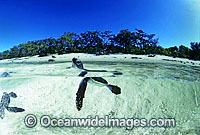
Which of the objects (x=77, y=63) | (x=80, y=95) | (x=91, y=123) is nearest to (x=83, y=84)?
(x=80, y=95)

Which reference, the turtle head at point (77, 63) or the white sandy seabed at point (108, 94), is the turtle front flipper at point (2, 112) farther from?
the turtle head at point (77, 63)

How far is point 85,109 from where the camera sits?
1900mm

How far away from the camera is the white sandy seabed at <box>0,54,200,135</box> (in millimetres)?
1428

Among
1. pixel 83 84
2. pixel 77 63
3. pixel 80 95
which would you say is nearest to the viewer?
pixel 80 95

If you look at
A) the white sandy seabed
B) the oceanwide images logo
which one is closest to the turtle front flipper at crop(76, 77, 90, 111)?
the white sandy seabed

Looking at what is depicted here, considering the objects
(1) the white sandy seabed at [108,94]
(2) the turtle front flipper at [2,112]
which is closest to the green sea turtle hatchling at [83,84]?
(1) the white sandy seabed at [108,94]

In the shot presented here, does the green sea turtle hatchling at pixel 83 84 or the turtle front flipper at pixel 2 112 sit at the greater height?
the green sea turtle hatchling at pixel 83 84

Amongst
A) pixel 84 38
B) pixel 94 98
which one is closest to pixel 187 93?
pixel 94 98

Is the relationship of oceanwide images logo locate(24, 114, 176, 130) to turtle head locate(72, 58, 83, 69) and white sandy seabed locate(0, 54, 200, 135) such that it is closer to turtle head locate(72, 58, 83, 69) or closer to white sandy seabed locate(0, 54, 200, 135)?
white sandy seabed locate(0, 54, 200, 135)

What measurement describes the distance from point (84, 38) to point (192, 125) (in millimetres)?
2193

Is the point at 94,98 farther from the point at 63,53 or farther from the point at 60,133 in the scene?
the point at 63,53

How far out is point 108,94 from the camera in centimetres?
219

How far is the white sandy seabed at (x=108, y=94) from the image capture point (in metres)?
1.43

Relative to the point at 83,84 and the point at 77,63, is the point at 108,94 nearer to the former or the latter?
the point at 83,84
